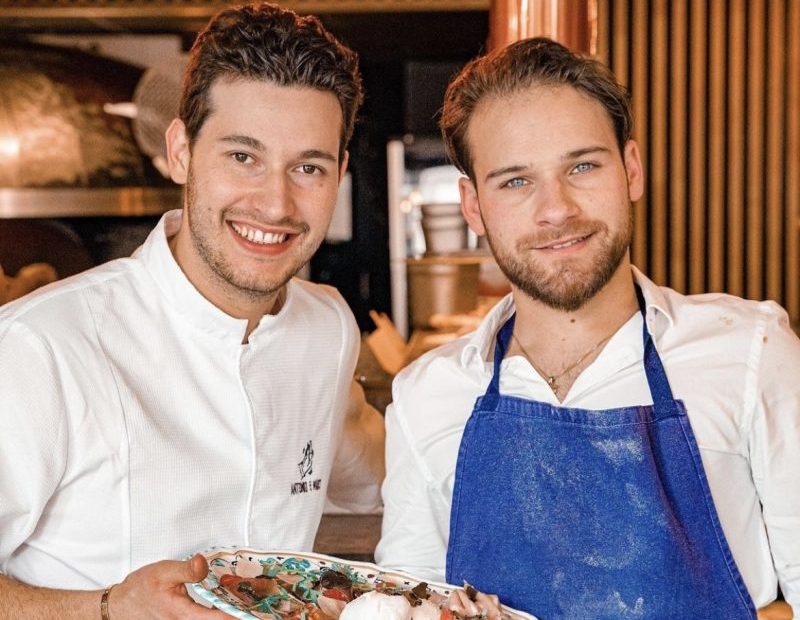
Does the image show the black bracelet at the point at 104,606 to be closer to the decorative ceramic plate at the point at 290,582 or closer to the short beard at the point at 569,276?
the decorative ceramic plate at the point at 290,582

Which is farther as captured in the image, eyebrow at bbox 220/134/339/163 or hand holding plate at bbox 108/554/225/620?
eyebrow at bbox 220/134/339/163

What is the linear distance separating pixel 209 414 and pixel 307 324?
0.34m

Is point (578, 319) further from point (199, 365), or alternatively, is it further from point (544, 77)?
point (199, 365)

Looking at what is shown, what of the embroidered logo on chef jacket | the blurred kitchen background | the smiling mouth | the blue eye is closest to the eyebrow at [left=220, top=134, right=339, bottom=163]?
the blue eye

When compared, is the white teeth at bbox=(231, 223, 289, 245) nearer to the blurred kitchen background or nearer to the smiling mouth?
the smiling mouth

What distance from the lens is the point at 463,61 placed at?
494 centimetres

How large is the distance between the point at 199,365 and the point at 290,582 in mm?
447

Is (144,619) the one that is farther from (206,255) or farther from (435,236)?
(435,236)

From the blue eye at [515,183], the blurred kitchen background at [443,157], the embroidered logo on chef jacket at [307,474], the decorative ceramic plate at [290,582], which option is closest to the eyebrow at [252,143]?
the blue eye at [515,183]

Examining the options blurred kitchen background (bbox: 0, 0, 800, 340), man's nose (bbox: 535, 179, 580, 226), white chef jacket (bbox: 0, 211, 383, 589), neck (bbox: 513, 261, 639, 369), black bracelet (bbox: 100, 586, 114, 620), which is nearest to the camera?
black bracelet (bbox: 100, 586, 114, 620)

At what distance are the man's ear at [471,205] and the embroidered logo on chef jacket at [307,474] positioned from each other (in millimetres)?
523

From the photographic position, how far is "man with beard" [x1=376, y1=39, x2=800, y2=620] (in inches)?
64.6

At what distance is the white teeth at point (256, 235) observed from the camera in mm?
1801

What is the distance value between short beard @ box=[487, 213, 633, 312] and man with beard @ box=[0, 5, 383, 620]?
14.9 inches
